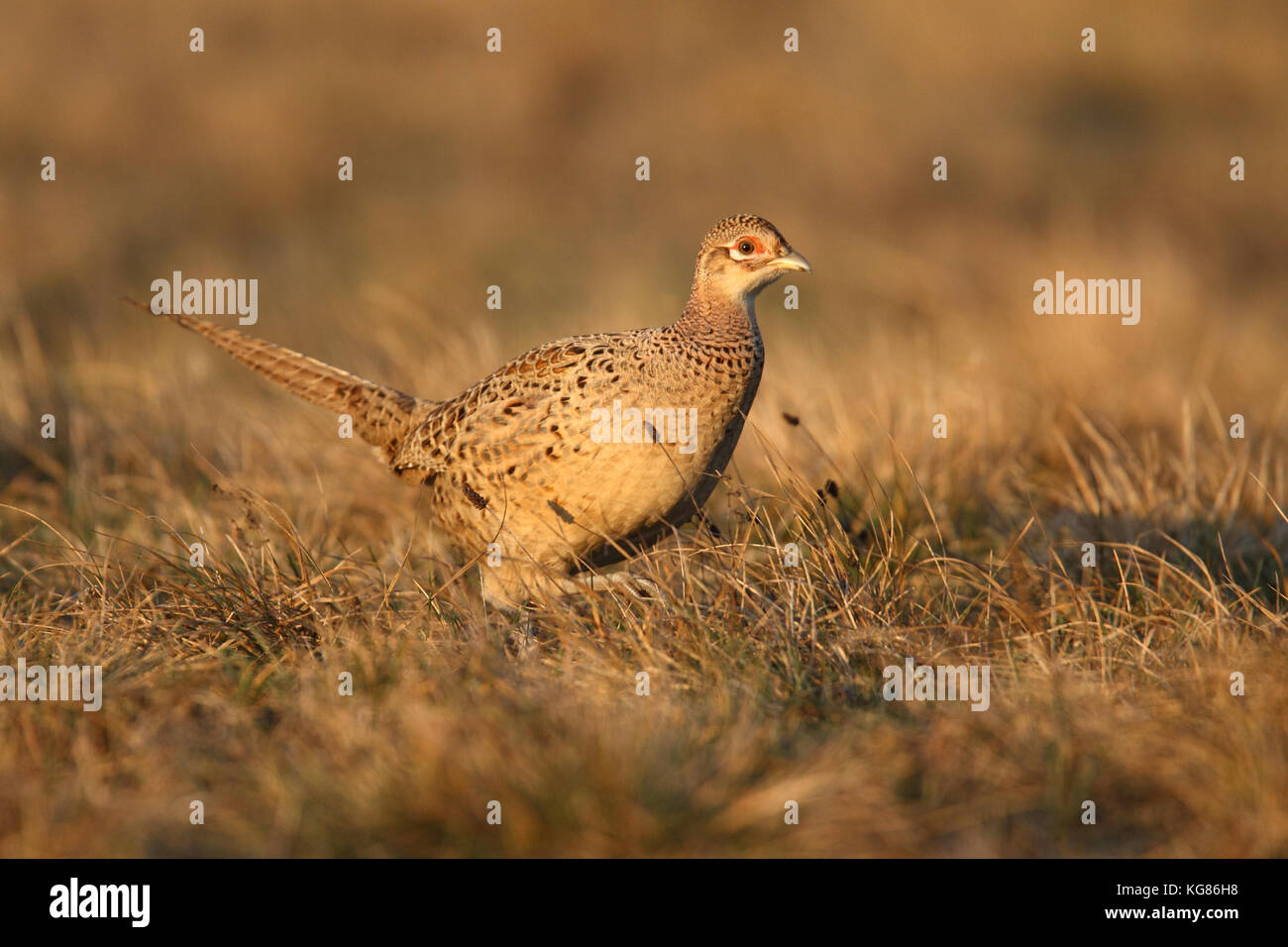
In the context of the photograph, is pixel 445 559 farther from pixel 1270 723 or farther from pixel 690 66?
pixel 690 66

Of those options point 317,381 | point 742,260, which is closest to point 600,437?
point 742,260

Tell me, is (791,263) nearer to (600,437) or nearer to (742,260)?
(742,260)

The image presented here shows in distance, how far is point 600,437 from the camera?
462 centimetres

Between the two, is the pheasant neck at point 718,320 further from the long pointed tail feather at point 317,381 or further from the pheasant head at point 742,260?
the long pointed tail feather at point 317,381

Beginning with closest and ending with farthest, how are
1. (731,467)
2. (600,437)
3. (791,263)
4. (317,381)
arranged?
(600,437)
(791,263)
(317,381)
(731,467)

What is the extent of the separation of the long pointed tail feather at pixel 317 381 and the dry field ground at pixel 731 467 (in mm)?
494

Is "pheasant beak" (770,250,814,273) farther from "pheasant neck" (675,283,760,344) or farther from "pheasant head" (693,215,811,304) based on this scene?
"pheasant neck" (675,283,760,344)

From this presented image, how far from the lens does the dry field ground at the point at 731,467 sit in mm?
→ 3436

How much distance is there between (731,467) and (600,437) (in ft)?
6.55

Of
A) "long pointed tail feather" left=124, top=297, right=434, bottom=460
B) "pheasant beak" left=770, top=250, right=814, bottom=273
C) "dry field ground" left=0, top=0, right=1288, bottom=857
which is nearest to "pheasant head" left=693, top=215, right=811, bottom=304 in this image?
"pheasant beak" left=770, top=250, right=814, bottom=273

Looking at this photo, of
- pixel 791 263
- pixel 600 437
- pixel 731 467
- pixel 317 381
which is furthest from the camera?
pixel 731 467

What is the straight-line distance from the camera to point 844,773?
11.2 ft
